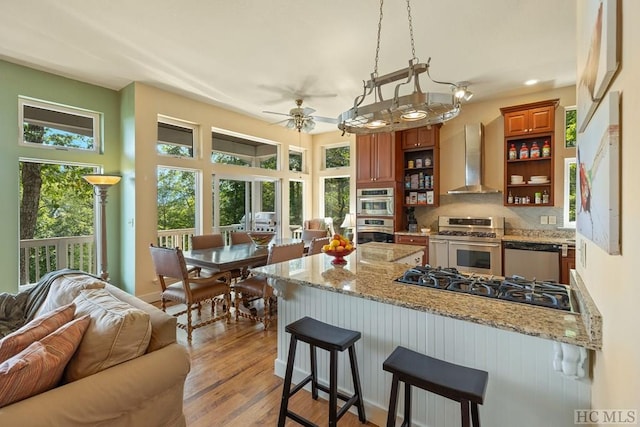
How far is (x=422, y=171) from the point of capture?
536 cm

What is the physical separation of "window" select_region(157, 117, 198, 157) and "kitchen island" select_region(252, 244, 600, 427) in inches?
131

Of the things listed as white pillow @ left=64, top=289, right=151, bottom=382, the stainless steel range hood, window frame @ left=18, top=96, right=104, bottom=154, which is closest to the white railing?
window frame @ left=18, top=96, right=104, bottom=154

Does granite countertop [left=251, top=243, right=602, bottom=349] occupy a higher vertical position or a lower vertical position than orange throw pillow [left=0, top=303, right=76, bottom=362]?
higher

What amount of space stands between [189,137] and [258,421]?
437 cm

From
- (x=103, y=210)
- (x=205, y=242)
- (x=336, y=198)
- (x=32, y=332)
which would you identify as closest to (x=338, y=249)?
(x=32, y=332)

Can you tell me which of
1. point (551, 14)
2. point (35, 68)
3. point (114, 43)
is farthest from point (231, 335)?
point (551, 14)

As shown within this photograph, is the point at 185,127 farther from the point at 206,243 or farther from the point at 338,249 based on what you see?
the point at 338,249

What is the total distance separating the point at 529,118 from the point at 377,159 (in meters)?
2.27

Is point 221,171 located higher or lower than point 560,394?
higher

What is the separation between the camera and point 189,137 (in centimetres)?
500

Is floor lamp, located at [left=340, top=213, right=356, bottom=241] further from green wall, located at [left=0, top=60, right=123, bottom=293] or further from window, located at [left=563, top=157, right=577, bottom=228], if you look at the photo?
green wall, located at [left=0, top=60, right=123, bottom=293]

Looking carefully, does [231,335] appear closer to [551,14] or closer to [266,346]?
[266,346]

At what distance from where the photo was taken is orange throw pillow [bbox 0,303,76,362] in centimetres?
134

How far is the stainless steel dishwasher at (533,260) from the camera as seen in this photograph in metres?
3.82
